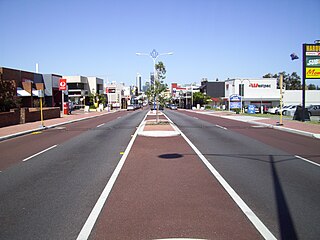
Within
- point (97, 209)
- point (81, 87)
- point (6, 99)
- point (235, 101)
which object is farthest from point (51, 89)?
point (97, 209)

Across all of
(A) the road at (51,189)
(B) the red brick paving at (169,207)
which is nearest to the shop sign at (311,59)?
(A) the road at (51,189)

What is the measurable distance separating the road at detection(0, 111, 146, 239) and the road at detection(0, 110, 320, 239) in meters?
0.02

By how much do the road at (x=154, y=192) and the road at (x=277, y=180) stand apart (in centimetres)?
2

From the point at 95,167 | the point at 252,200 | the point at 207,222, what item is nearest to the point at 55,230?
the point at 207,222

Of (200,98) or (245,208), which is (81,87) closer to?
(200,98)

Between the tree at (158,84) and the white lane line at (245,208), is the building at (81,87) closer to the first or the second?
the tree at (158,84)

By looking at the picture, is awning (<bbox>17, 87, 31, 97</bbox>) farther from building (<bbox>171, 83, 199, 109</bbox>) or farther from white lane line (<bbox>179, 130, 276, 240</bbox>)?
building (<bbox>171, 83, 199, 109</bbox>)

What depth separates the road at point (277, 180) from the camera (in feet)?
17.2

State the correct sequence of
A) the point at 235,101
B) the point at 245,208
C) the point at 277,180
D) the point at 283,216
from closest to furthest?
the point at 283,216
the point at 245,208
the point at 277,180
the point at 235,101

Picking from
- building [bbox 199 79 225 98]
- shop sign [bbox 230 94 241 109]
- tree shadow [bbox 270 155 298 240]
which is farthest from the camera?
building [bbox 199 79 225 98]

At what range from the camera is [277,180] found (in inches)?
314

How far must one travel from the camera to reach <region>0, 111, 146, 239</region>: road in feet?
16.8

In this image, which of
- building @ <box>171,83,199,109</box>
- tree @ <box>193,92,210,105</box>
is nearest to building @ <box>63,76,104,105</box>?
building @ <box>171,83,199,109</box>

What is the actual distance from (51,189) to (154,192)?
233 cm
